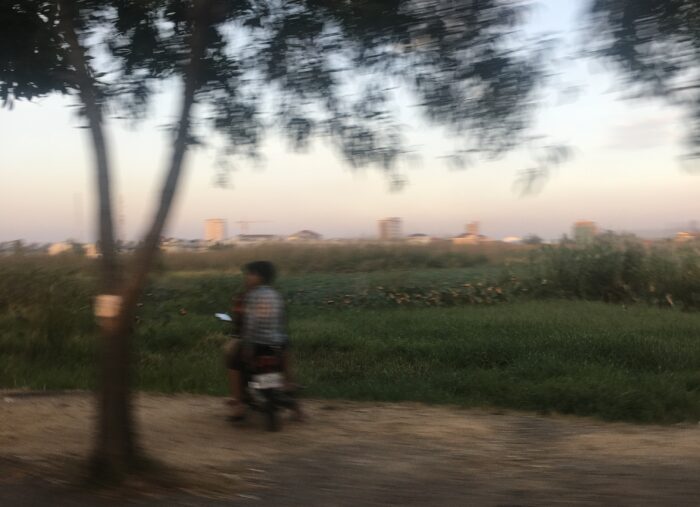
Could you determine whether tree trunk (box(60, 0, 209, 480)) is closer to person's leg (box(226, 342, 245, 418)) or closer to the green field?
person's leg (box(226, 342, 245, 418))

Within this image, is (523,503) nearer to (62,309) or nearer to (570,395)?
(570,395)

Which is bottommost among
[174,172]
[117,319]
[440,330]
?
[440,330]

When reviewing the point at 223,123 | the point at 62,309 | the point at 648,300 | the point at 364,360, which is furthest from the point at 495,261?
the point at 223,123

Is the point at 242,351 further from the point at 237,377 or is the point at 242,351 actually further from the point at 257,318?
the point at 257,318

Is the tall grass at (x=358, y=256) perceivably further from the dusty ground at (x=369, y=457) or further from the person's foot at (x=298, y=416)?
the person's foot at (x=298, y=416)

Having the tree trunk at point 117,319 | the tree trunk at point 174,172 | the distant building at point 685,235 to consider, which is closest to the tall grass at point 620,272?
the distant building at point 685,235

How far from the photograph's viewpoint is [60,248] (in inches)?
514

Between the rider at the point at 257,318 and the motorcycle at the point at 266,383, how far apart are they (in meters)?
0.05

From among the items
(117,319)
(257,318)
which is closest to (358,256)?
(257,318)

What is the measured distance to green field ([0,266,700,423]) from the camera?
8398 millimetres

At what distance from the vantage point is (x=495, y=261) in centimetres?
2545

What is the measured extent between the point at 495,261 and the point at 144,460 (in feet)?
71.0

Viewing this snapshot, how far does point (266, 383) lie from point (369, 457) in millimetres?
1225

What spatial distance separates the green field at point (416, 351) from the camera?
840cm
